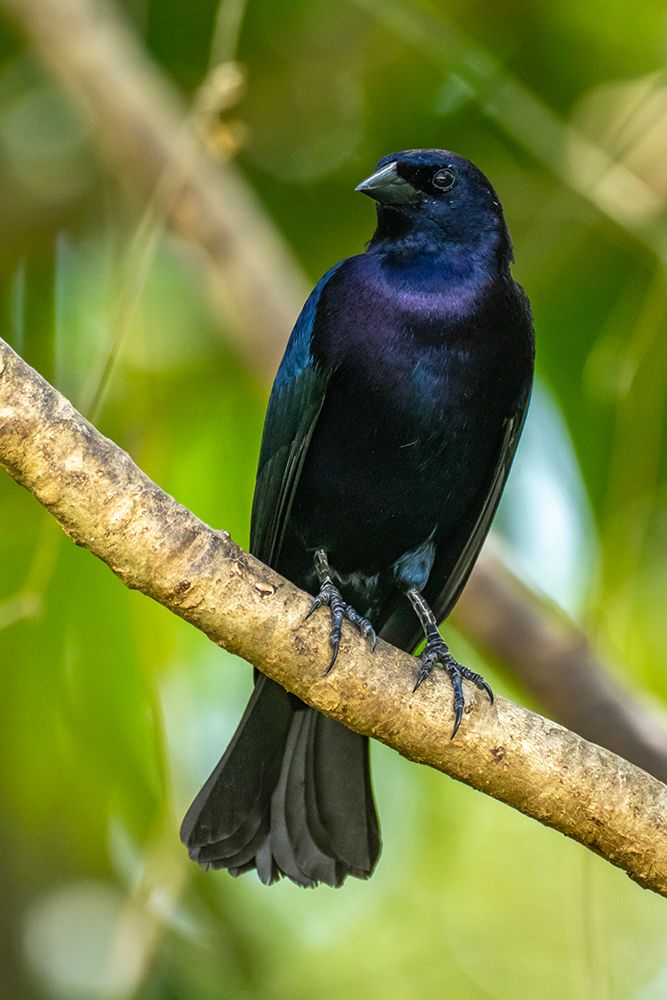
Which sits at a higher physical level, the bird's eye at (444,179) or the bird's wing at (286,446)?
the bird's eye at (444,179)

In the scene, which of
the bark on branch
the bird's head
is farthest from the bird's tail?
the bird's head

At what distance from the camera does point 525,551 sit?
15.9 feet

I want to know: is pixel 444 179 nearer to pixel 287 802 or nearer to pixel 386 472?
pixel 386 472

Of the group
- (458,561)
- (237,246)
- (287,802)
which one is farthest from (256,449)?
(287,802)

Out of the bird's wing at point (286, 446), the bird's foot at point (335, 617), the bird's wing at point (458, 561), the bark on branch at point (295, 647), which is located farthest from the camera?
the bird's wing at point (458, 561)

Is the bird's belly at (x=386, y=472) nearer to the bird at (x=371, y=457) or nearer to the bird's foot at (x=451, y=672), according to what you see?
the bird at (x=371, y=457)

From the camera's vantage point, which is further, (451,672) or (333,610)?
(451,672)

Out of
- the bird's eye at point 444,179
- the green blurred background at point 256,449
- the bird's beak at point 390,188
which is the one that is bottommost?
the green blurred background at point 256,449

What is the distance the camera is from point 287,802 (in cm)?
355

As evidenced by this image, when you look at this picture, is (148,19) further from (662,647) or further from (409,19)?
(662,647)

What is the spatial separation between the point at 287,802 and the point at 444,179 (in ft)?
5.66

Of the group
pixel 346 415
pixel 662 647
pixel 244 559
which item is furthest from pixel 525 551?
pixel 244 559

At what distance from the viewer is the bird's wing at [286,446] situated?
356 cm

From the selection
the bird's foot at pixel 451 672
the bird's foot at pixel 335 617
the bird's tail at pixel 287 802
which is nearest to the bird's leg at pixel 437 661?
the bird's foot at pixel 451 672
